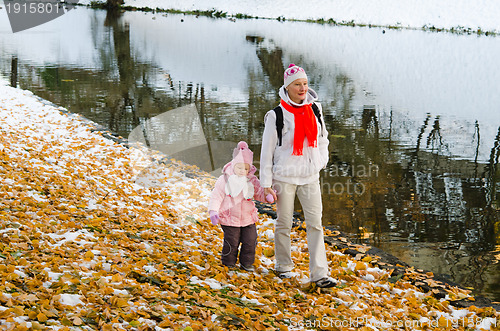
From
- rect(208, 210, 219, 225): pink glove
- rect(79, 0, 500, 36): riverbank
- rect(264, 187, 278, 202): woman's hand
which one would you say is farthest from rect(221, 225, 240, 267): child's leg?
rect(79, 0, 500, 36): riverbank

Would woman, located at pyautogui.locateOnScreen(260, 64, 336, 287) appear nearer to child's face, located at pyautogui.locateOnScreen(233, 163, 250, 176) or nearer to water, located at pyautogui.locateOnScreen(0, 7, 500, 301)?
child's face, located at pyautogui.locateOnScreen(233, 163, 250, 176)

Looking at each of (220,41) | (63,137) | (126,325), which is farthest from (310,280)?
(220,41)

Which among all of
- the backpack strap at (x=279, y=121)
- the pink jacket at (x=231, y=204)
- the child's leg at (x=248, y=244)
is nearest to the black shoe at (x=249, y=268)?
the child's leg at (x=248, y=244)

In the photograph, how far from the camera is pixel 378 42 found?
2873 centimetres

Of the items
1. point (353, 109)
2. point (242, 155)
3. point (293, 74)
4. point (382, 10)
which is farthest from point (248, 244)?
point (382, 10)

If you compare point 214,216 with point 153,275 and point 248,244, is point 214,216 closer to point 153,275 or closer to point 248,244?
point 248,244

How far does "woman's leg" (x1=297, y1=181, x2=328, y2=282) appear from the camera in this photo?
4.69 m

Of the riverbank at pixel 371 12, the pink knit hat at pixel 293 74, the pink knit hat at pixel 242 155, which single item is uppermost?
the riverbank at pixel 371 12

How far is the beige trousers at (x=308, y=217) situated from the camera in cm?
469

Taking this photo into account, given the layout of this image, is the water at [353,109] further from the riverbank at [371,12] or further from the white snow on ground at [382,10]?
the white snow on ground at [382,10]

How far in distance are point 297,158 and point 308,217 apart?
1.90 feet

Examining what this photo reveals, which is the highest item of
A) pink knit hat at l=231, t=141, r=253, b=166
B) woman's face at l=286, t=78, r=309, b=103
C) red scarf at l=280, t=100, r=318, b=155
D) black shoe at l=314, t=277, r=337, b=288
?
woman's face at l=286, t=78, r=309, b=103

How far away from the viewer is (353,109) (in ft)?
44.2

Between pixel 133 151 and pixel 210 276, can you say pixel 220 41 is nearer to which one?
pixel 133 151
